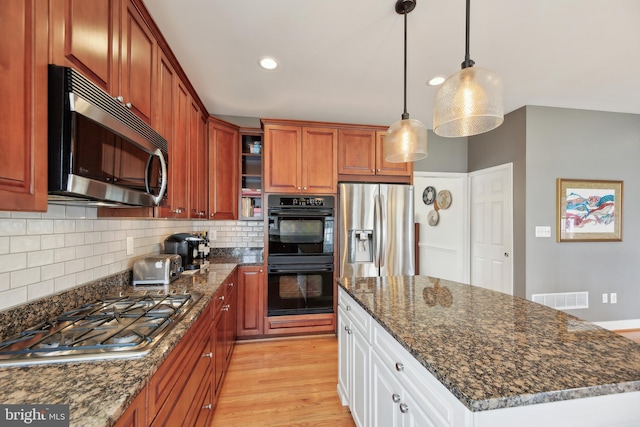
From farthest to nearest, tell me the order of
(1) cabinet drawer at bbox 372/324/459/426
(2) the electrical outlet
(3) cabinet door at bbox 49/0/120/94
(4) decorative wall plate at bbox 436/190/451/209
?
(4) decorative wall plate at bbox 436/190/451/209, (2) the electrical outlet, (3) cabinet door at bbox 49/0/120/94, (1) cabinet drawer at bbox 372/324/459/426

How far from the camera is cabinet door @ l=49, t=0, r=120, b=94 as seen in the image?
0.86 m

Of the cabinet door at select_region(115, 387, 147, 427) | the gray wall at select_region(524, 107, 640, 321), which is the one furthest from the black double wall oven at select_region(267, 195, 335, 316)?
the gray wall at select_region(524, 107, 640, 321)

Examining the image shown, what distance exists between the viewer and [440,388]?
771 mm

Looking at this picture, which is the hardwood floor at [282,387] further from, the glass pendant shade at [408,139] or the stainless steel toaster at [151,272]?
the glass pendant shade at [408,139]

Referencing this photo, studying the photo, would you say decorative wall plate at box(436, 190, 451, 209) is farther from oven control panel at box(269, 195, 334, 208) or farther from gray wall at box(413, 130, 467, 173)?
oven control panel at box(269, 195, 334, 208)

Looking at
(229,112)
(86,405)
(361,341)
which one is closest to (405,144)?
(361,341)

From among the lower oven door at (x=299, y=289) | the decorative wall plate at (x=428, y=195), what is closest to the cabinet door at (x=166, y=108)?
the lower oven door at (x=299, y=289)

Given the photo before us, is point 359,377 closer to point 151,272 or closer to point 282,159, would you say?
point 151,272

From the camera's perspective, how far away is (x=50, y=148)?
812 mm

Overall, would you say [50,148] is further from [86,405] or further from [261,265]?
[261,265]

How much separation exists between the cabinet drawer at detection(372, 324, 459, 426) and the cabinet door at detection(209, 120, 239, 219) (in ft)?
7.46

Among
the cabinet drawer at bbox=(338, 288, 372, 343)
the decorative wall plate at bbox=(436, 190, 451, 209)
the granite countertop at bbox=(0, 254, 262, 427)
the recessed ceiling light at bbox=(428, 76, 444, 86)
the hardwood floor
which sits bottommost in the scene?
the hardwood floor

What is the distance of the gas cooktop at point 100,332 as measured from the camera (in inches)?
33.1

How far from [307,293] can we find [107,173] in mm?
2305
